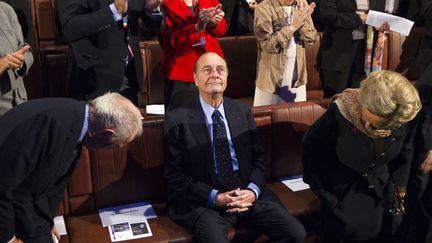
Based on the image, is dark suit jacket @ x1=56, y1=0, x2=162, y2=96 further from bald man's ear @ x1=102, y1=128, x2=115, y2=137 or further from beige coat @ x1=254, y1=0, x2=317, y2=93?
bald man's ear @ x1=102, y1=128, x2=115, y2=137

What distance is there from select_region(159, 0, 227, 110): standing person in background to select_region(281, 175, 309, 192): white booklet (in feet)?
2.73

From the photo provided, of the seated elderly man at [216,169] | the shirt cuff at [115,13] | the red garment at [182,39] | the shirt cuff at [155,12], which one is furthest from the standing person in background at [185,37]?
the shirt cuff at [115,13]

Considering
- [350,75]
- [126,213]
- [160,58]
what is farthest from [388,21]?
[126,213]

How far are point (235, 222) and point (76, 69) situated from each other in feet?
4.14

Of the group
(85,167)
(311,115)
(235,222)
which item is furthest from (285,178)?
(85,167)

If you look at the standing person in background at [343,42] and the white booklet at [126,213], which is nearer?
the white booklet at [126,213]

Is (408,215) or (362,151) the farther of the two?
(408,215)

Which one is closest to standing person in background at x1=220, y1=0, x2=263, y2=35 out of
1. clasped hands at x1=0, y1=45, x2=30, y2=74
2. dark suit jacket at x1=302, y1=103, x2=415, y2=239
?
clasped hands at x1=0, y1=45, x2=30, y2=74

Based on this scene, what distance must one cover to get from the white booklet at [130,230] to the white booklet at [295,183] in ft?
3.14

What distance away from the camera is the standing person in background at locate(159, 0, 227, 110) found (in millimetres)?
3246

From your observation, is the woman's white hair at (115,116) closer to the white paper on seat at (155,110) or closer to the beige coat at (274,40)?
the beige coat at (274,40)

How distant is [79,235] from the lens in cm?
265

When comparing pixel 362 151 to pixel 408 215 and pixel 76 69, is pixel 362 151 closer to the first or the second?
pixel 408 215

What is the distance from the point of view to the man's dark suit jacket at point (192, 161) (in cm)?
272
